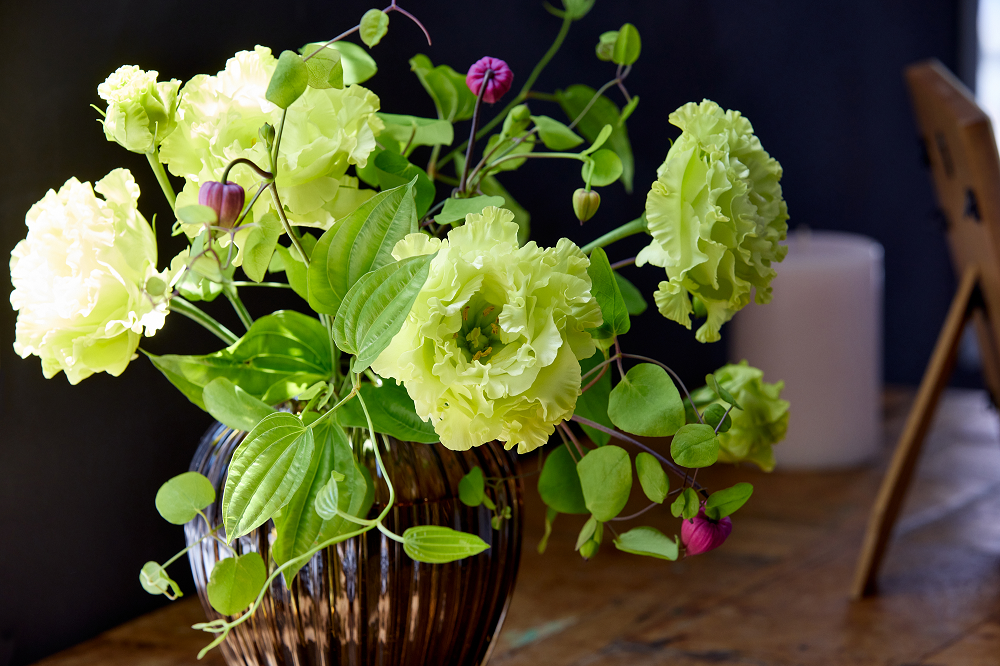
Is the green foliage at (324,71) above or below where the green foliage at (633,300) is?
Answer: above

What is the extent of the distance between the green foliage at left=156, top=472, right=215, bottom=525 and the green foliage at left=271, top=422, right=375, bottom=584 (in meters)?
0.06

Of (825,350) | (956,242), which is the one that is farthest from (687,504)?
(825,350)

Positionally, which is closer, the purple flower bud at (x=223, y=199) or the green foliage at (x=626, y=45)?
the purple flower bud at (x=223, y=199)

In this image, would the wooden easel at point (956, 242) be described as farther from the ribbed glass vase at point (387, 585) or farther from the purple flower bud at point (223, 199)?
the purple flower bud at point (223, 199)

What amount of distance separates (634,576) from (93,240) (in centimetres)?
57

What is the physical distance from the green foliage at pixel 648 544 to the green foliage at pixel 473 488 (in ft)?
0.21

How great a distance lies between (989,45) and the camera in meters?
1.95

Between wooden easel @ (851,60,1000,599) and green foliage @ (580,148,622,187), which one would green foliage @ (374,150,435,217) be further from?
wooden easel @ (851,60,1000,599)

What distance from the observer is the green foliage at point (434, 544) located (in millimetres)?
344

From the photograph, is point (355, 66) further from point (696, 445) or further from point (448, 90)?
point (696, 445)

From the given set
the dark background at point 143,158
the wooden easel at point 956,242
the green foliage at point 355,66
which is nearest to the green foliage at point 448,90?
the green foliage at point 355,66

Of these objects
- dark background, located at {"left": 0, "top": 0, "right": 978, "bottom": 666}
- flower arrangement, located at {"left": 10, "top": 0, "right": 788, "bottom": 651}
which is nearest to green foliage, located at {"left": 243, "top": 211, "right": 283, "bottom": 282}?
flower arrangement, located at {"left": 10, "top": 0, "right": 788, "bottom": 651}

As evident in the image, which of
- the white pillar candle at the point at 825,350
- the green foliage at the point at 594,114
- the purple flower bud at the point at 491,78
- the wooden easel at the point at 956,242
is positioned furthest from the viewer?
the white pillar candle at the point at 825,350

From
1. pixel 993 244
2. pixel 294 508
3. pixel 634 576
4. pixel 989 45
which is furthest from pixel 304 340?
pixel 989 45
